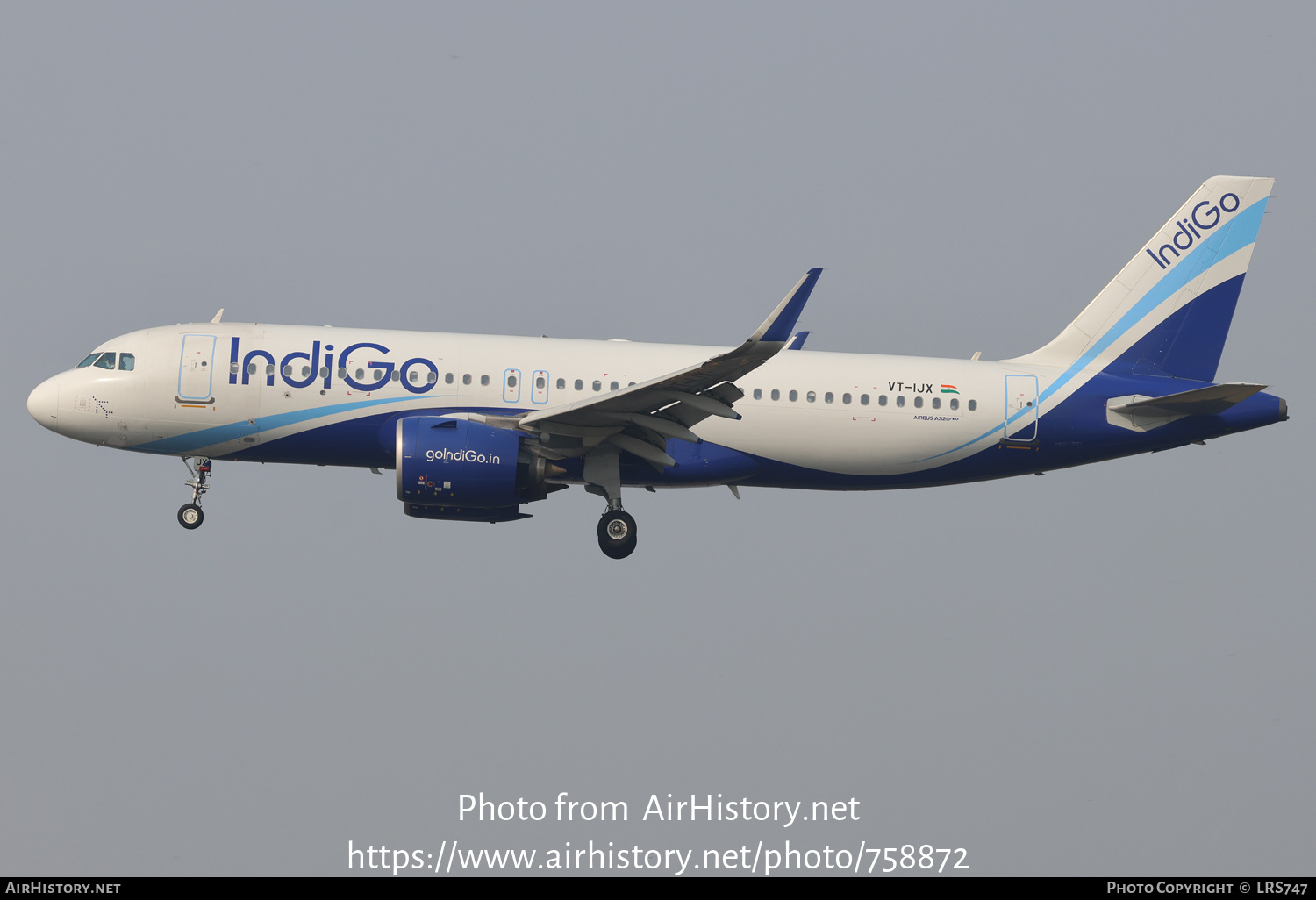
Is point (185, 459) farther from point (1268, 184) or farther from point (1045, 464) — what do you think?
point (1268, 184)

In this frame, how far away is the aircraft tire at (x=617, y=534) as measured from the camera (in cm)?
2848

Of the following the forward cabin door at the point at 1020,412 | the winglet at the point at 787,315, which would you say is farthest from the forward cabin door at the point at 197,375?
the forward cabin door at the point at 1020,412

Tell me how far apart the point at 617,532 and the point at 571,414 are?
125 inches

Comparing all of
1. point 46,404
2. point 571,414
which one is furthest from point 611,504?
point 46,404

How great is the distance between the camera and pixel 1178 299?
102ft

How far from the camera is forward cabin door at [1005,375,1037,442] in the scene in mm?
29609

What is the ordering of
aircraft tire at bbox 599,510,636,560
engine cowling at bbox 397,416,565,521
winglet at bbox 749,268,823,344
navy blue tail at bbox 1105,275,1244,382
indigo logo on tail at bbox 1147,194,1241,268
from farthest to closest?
indigo logo on tail at bbox 1147,194,1241,268 < navy blue tail at bbox 1105,275,1244,382 < aircraft tire at bbox 599,510,636,560 < engine cowling at bbox 397,416,565,521 < winglet at bbox 749,268,823,344

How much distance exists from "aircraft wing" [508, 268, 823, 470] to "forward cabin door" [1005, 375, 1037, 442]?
21.6ft

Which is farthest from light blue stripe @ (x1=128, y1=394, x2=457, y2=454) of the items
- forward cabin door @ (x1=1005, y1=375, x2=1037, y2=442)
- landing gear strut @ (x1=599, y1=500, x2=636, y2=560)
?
forward cabin door @ (x1=1005, y1=375, x2=1037, y2=442)

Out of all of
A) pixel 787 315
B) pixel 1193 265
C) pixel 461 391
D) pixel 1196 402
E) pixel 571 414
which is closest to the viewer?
pixel 787 315

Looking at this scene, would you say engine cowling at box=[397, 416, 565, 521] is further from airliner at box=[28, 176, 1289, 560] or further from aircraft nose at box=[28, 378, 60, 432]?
aircraft nose at box=[28, 378, 60, 432]

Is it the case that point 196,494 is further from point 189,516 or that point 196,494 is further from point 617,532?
point 617,532

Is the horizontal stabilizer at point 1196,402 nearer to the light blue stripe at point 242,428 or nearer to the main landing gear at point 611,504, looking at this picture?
the main landing gear at point 611,504

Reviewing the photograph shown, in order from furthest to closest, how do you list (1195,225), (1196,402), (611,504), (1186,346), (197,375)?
(1195,225), (1186,346), (1196,402), (611,504), (197,375)
